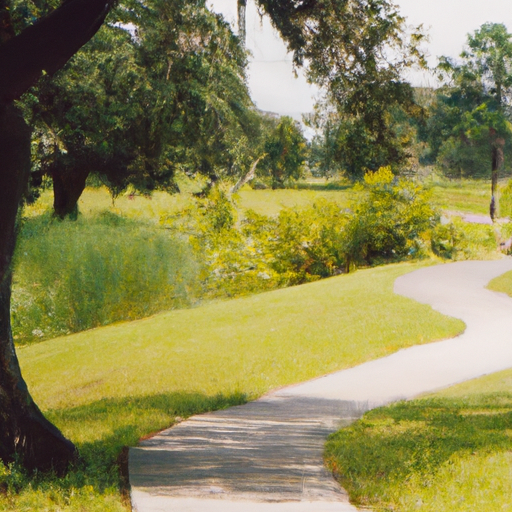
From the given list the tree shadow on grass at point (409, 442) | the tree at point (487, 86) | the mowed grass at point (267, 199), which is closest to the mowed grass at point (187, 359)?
the tree shadow on grass at point (409, 442)

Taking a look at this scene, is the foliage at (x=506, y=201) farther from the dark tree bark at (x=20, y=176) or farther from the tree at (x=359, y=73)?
the dark tree bark at (x=20, y=176)

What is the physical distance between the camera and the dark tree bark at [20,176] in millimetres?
5199

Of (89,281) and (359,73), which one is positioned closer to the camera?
(359,73)

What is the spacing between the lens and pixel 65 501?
15.6 feet

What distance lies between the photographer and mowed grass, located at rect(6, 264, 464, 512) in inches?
234

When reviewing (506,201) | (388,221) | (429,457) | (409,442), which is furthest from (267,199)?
(429,457)

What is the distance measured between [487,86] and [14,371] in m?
26.1

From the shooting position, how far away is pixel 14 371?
524 cm

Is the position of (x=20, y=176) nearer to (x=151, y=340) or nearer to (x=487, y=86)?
(x=151, y=340)

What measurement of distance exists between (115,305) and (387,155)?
12718 millimetres

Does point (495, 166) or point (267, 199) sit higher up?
point (495, 166)

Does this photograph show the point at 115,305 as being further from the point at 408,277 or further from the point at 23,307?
the point at 408,277

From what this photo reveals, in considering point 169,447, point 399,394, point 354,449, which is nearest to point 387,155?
point 399,394

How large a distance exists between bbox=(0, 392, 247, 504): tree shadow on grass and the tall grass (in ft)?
33.3
